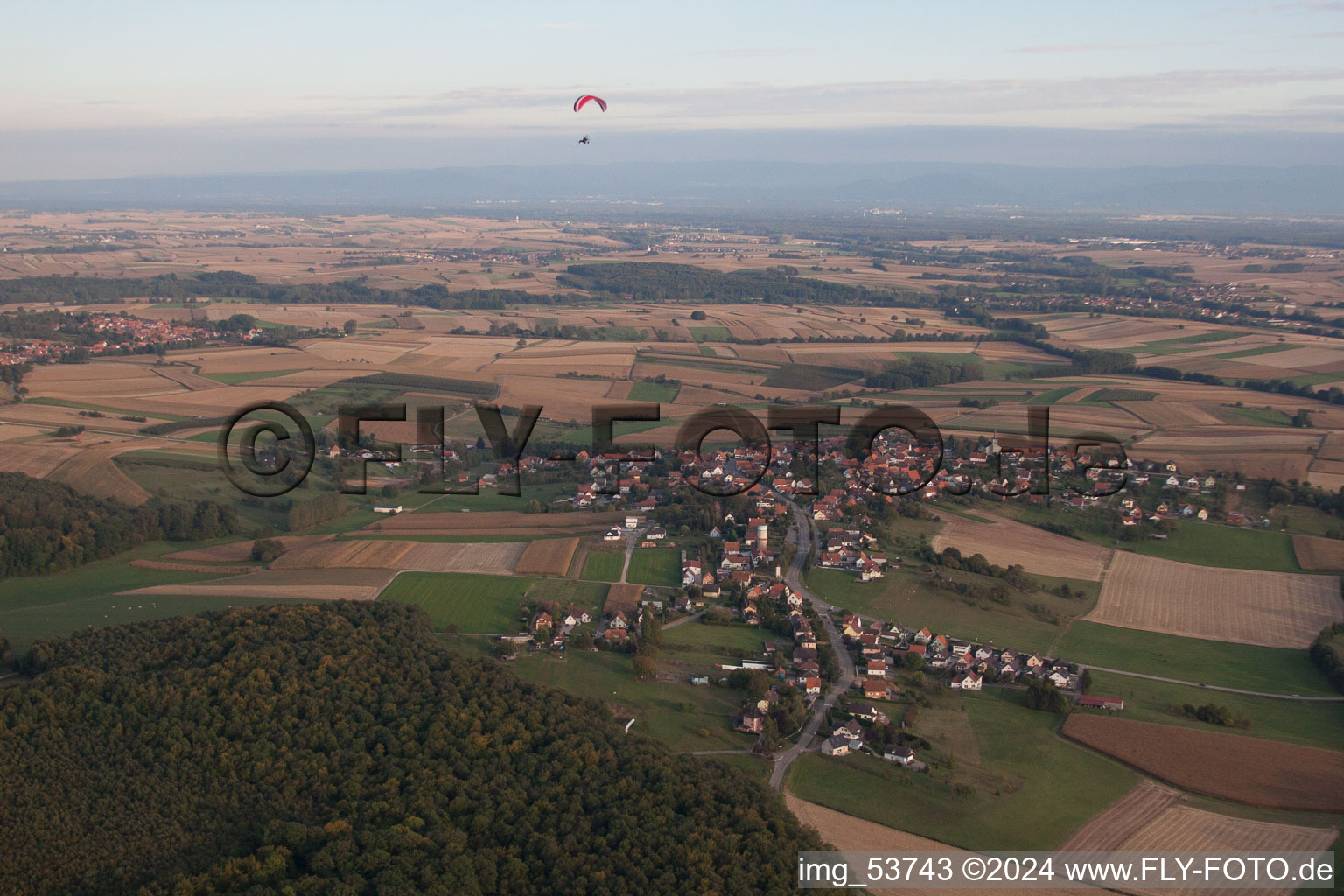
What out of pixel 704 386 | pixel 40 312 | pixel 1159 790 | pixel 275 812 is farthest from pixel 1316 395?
Answer: pixel 40 312

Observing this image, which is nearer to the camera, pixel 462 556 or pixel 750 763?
pixel 750 763

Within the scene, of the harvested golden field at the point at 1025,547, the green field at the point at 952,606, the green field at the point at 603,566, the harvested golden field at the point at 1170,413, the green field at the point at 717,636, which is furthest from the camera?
the harvested golden field at the point at 1170,413

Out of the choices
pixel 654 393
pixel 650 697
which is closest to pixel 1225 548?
pixel 650 697

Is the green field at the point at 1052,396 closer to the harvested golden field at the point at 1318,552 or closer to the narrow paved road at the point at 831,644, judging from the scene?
the harvested golden field at the point at 1318,552

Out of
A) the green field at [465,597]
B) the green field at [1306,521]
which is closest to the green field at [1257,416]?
the green field at [1306,521]

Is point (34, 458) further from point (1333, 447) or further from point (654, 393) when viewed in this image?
point (1333, 447)

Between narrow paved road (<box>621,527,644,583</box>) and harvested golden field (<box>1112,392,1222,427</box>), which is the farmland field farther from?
harvested golden field (<box>1112,392,1222,427</box>)
